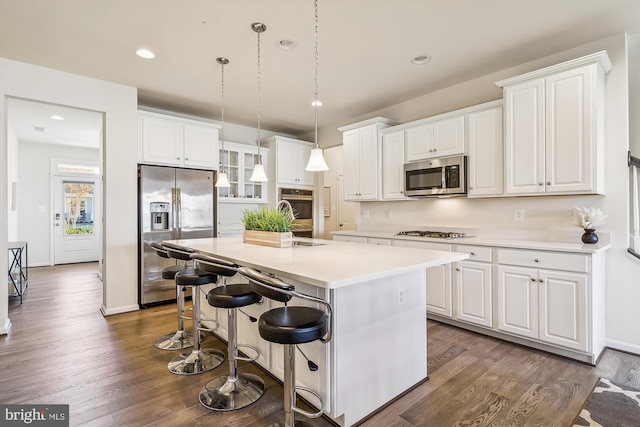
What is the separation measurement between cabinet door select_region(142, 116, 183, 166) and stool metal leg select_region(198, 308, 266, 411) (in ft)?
9.30

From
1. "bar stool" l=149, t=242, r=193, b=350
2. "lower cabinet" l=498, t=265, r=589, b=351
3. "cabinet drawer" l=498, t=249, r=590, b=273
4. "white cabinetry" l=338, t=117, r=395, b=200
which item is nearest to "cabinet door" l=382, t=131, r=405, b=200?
"white cabinetry" l=338, t=117, r=395, b=200

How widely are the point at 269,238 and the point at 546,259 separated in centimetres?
229

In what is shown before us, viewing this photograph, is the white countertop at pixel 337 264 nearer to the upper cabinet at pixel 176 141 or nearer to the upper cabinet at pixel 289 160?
the upper cabinet at pixel 176 141

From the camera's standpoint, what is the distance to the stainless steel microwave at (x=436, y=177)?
347 centimetres

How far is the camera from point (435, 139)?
3.70m

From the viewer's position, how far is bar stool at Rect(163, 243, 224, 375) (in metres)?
2.39

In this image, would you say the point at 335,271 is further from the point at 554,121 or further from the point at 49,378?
the point at 554,121

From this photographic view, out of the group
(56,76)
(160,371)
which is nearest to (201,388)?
(160,371)

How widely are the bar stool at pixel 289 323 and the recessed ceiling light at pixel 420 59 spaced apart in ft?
8.64

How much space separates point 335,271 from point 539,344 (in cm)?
230

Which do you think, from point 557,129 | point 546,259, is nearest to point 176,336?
point 546,259

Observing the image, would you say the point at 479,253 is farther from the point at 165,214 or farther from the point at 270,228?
the point at 165,214

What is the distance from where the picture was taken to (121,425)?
180 cm

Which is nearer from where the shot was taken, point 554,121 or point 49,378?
point 49,378
